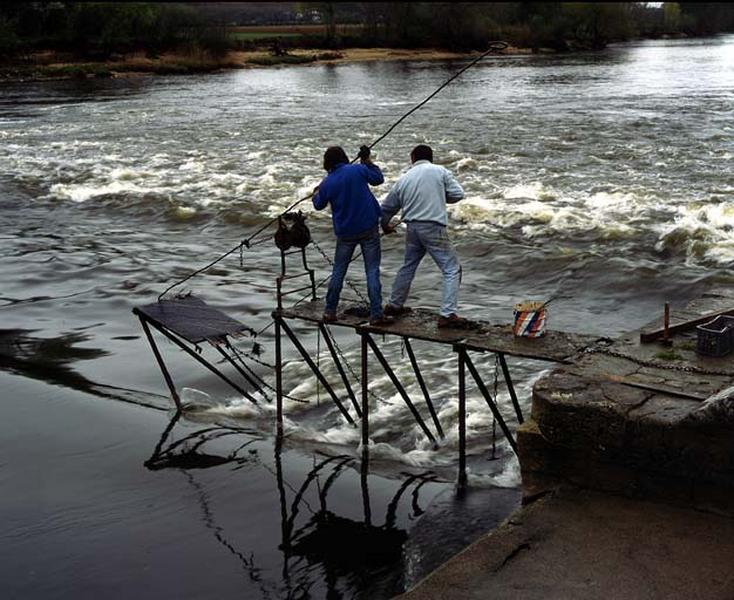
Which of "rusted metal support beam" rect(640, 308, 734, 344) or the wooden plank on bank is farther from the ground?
"rusted metal support beam" rect(640, 308, 734, 344)

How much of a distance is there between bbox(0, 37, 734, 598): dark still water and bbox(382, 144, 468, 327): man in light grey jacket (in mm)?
1689

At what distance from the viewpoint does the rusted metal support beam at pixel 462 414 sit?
27.9ft

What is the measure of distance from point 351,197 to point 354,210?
0.39 ft

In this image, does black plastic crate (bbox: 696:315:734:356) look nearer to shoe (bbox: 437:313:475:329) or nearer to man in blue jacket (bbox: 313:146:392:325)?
shoe (bbox: 437:313:475:329)

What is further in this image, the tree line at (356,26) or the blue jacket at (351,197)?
the tree line at (356,26)

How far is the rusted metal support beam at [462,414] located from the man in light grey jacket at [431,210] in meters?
0.45

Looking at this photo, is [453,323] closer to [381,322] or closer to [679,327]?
[381,322]

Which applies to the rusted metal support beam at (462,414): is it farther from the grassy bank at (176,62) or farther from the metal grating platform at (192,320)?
the grassy bank at (176,62)

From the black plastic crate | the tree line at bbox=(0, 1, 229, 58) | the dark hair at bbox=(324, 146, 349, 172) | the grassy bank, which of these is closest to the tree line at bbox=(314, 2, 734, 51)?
the grassy bank

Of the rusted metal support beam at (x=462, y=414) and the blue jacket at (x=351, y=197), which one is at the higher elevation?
the blue jacket at (x=351, y=197)

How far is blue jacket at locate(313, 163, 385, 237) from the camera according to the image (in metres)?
Result: 9.16

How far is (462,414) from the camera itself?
8.80 meters

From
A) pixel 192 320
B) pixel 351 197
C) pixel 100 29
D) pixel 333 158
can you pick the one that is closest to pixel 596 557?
pixel 351 197

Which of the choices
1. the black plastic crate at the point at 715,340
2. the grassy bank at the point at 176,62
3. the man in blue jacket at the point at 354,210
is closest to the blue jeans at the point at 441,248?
the man in blue jacket at the point at 354,210
